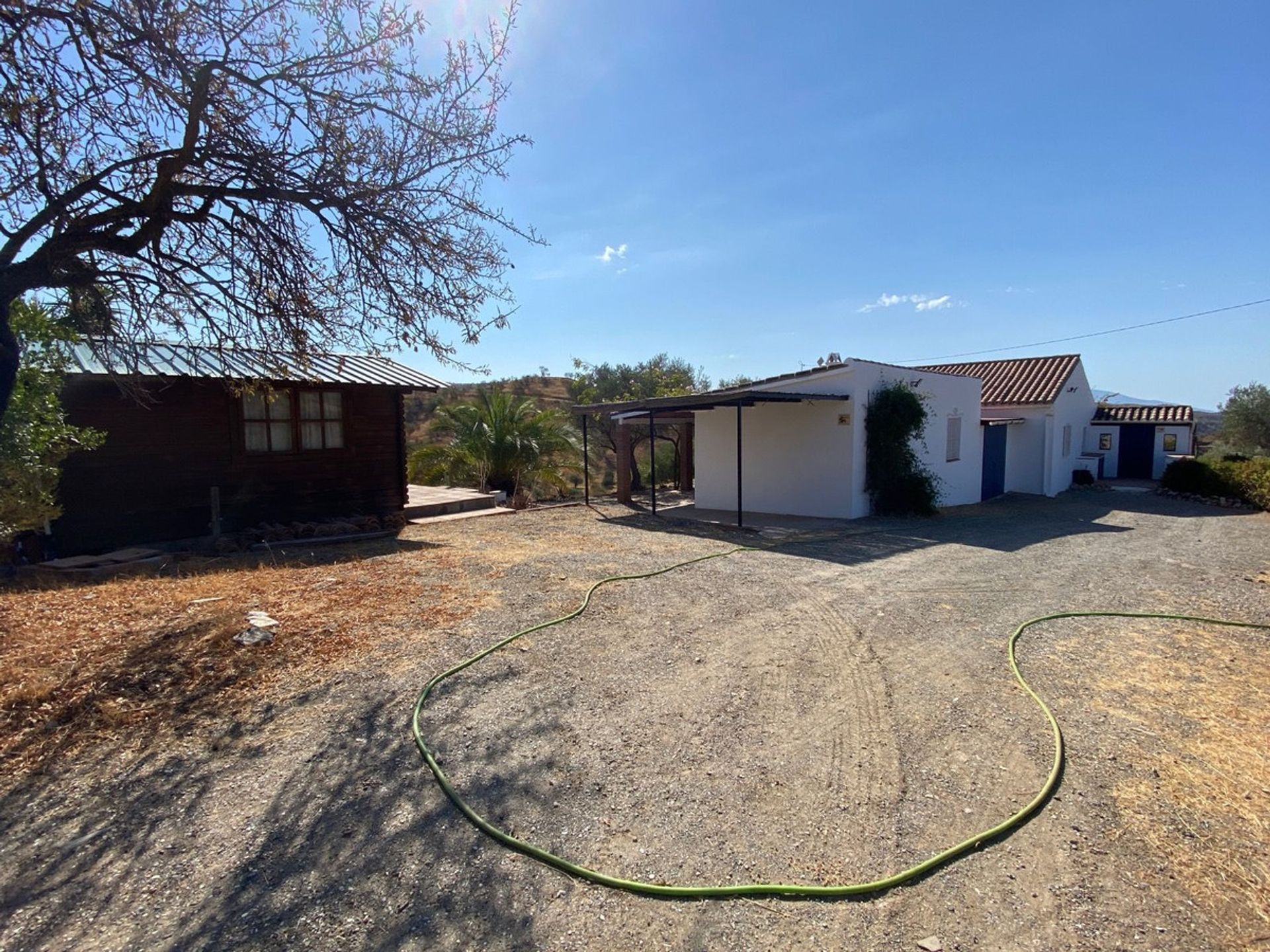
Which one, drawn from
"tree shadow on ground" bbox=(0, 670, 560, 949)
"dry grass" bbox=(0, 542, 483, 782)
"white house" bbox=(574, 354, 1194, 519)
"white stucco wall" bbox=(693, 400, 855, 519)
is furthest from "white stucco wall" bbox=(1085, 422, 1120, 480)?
"tree shadow on ground" bbox=(0, 670, 560, 949)

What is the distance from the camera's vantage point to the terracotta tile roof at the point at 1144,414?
23.0 meters

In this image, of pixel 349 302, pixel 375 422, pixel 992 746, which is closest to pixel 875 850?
pixel 992 746

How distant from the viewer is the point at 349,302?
568 cm

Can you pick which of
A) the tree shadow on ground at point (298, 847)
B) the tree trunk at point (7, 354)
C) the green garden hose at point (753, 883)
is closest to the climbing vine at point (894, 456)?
the green garden hose at point (753, 883)

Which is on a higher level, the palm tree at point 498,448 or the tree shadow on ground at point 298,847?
the palm tree at point 498,448

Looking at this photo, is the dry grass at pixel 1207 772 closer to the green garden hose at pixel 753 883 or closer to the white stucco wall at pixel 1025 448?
the green garden hose at pixel 753 883

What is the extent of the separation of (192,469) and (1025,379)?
67.6 ft

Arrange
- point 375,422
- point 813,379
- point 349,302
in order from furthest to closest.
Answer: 1. point 813,379
2. point 375,422
3. point 349,302

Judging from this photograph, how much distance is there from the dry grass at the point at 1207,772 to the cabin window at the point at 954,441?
34.9ft

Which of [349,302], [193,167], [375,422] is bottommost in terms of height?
[375,422]

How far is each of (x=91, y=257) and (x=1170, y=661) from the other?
331 inches

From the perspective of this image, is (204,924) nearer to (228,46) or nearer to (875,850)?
(875,850)

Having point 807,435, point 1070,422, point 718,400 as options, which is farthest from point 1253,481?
point 718,400

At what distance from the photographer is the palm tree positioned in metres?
15.4
